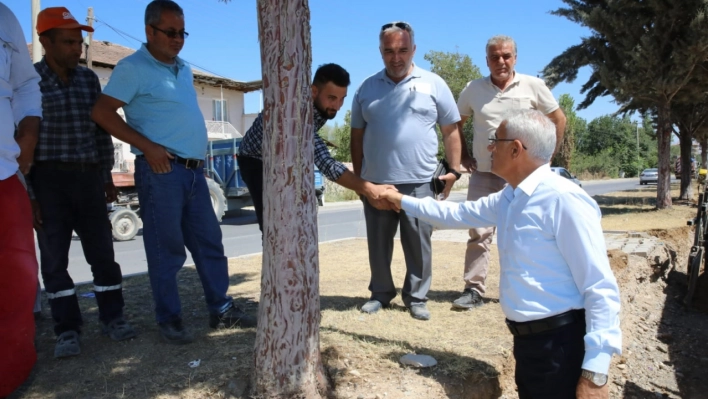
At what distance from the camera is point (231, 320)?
13.0 ft

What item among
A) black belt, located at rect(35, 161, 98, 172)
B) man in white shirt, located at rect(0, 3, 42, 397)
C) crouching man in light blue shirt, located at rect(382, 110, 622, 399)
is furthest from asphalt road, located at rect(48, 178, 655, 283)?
crouching man in light blue shirt, located at rect(382, 110, 622, 399)

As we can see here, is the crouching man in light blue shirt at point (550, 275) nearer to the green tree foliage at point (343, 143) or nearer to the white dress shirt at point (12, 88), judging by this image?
the white dress shirt at point (12, 88)

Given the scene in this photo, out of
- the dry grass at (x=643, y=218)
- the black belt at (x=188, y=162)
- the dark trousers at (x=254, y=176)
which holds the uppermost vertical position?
the black belt at (x=188, y=162)

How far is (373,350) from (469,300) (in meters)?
1.36

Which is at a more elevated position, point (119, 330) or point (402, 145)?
point (402, 145)

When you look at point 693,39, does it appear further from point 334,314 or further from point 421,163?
point 334,314

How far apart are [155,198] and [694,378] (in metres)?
4.65

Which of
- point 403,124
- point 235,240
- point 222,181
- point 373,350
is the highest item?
point 403,124

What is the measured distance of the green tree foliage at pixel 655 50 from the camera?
13023mm

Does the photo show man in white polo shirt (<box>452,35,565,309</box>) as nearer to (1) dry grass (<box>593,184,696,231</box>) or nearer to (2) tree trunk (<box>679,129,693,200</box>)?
(1) dry grass (<box>593,184,696,231</box>)

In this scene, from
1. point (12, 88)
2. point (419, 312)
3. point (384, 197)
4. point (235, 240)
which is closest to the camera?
point (12, 88)

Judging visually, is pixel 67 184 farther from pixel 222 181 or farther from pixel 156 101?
pixel 222 181

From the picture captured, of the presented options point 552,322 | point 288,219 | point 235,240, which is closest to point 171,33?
point 288,219

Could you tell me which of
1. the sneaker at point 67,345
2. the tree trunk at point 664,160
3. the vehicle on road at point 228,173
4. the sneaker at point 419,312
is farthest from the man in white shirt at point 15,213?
the tree trunk at point 664,160
